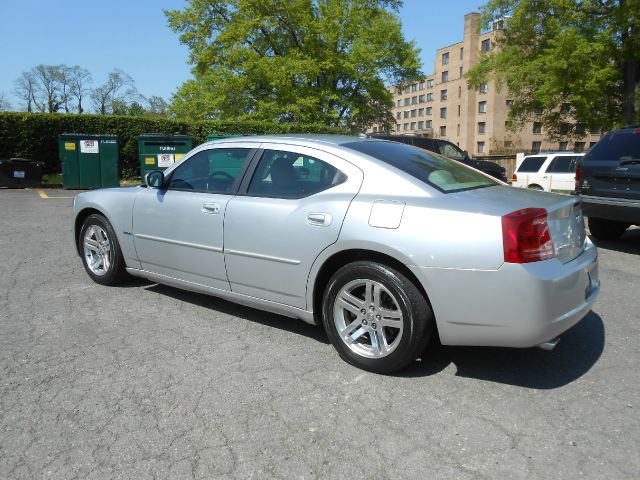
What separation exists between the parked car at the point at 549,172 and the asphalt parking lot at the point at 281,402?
1195cm

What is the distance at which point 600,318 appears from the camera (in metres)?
4.31

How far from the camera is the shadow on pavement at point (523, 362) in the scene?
3.25 metres

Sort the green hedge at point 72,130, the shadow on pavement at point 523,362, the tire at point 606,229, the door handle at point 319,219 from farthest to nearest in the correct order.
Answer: the green hedge at point 72,130 < the tire at point 606,229 < the door handle at point 319,219 < the shadow on pavement at point 523,362

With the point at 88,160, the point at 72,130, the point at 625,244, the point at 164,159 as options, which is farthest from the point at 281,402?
the point at 72,130

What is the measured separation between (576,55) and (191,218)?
2417 cm

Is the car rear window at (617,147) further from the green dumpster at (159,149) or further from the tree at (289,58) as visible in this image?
the tree at (289,58)

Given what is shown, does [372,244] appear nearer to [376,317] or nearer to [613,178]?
[376,317]

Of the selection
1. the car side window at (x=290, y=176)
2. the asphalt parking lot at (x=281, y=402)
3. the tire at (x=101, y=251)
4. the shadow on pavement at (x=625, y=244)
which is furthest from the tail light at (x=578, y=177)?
the tire at (x=101, y=251)

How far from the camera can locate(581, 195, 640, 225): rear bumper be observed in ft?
21.6

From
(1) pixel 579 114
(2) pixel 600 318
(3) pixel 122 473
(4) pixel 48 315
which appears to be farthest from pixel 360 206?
(1) pixel 579 114

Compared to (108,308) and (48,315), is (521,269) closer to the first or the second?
(108,308)

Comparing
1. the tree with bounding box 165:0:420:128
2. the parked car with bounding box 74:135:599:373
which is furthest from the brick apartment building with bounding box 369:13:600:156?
the parked car with bounding box 74:135:599:373

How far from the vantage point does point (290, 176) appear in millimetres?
3793

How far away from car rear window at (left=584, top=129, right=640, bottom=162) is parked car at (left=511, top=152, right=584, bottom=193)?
8.24m
